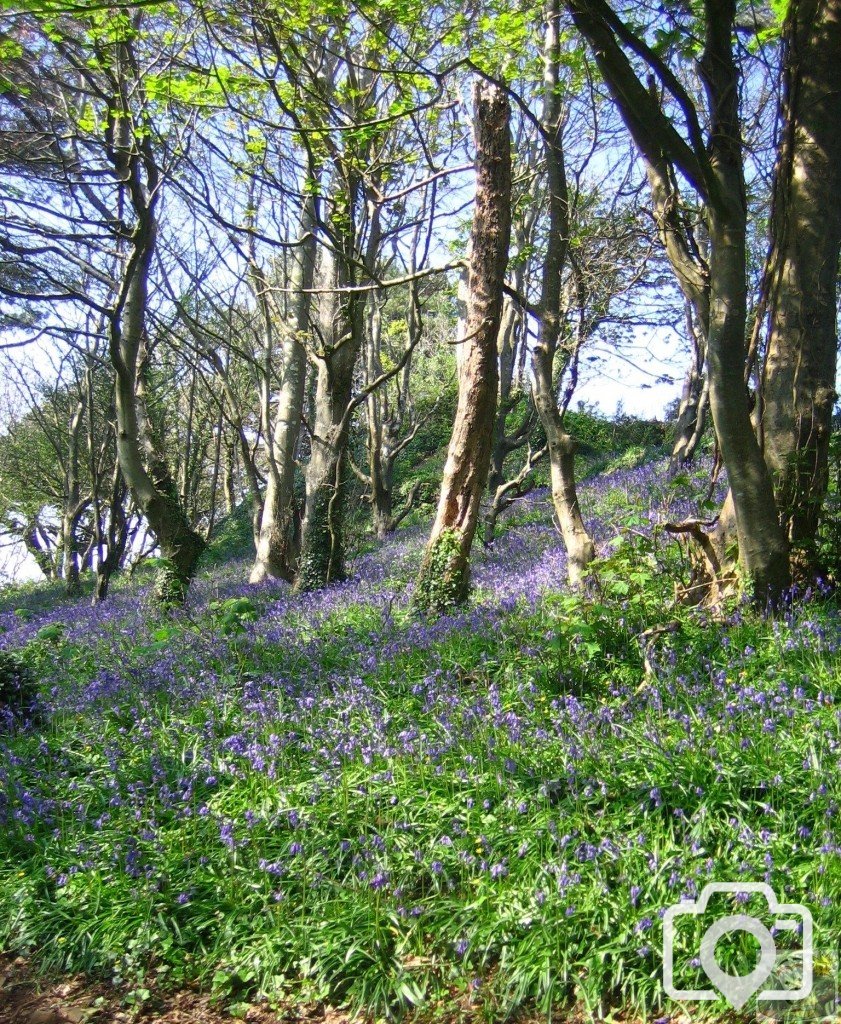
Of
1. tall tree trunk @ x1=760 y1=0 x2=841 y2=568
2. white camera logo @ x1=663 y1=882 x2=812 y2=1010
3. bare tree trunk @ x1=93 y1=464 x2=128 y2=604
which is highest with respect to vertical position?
tall tree trunk @ x1=760 y1=0 x2=841 y2=568

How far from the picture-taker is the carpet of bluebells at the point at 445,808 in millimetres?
3221

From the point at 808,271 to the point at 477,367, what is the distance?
292cm

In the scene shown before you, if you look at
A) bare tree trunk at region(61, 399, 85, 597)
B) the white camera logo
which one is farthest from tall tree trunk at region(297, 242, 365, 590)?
bare tree trunk at region(61, 399, 85, 597)

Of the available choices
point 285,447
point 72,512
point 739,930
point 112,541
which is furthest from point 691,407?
point 72,512

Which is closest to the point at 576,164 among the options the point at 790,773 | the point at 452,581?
the point at 452,581

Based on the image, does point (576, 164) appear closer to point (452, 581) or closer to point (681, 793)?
point (452, 581)

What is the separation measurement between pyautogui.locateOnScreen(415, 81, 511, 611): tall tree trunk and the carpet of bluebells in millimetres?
1362

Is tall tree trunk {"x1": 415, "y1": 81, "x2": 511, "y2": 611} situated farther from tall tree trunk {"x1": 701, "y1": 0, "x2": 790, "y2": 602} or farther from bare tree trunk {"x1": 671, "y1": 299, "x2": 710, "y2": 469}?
bare tree trunk {"x1": 671, "y1": 299, "x2": 710, "y2": 469}

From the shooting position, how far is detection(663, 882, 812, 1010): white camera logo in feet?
9.20

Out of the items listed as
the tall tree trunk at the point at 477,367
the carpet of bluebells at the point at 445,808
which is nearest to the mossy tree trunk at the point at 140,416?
the tall tree trunk at the point at 477,367

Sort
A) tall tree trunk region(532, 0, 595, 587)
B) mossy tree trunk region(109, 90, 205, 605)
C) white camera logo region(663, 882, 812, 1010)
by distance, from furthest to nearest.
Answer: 1. mossy tree trunk region(109, 90, 205, 605)
2. tall tree trunk region(532, 0, 595, 587)
3. white camera logo region(663, 882, 812, 1010)

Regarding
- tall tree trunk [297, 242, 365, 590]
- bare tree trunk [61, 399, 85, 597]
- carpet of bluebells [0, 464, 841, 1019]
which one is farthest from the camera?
bare tree trunk [61, 399, 85, 597]

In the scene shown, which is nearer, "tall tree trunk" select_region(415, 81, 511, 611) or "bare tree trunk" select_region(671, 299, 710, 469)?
"tall tree trunk" select_region(415, 81, 511, 611)

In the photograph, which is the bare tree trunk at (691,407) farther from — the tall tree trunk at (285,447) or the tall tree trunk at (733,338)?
the tall tree trunk at (733,338)
